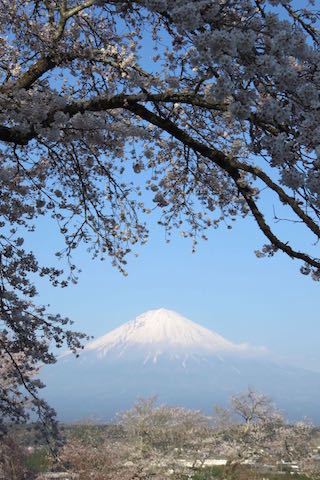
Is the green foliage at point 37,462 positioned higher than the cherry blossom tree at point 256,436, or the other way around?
the cherry blossom tree at point 256,436

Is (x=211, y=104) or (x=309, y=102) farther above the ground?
(x=211, y=104)

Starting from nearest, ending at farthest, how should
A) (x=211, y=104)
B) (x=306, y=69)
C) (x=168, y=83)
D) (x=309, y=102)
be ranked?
(x=309, y=102) → (x=306, y=69) → (x=211, y=104) → (x=168, y=83)

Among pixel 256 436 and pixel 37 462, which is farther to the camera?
pixel 37 462

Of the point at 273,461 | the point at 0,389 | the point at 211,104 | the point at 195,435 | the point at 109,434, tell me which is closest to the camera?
the point at 211,104

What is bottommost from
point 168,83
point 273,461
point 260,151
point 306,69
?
point 273,461

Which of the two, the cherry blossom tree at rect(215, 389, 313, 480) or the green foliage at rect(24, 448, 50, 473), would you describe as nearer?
the cherry blossom tree at rect(215, 389, 313, 480)

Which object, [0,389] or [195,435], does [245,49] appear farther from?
[195,435]

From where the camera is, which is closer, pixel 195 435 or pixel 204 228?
pixel 204 228

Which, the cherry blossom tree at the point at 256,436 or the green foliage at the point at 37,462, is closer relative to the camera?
the cherry blossom tree at the point at 256,436

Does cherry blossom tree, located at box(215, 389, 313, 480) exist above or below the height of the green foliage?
above

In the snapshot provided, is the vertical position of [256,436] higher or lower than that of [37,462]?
higher

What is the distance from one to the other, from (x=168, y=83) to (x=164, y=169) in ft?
10.8

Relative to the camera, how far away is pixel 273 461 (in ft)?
81.3

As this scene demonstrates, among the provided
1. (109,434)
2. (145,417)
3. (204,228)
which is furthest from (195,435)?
(204,228)
